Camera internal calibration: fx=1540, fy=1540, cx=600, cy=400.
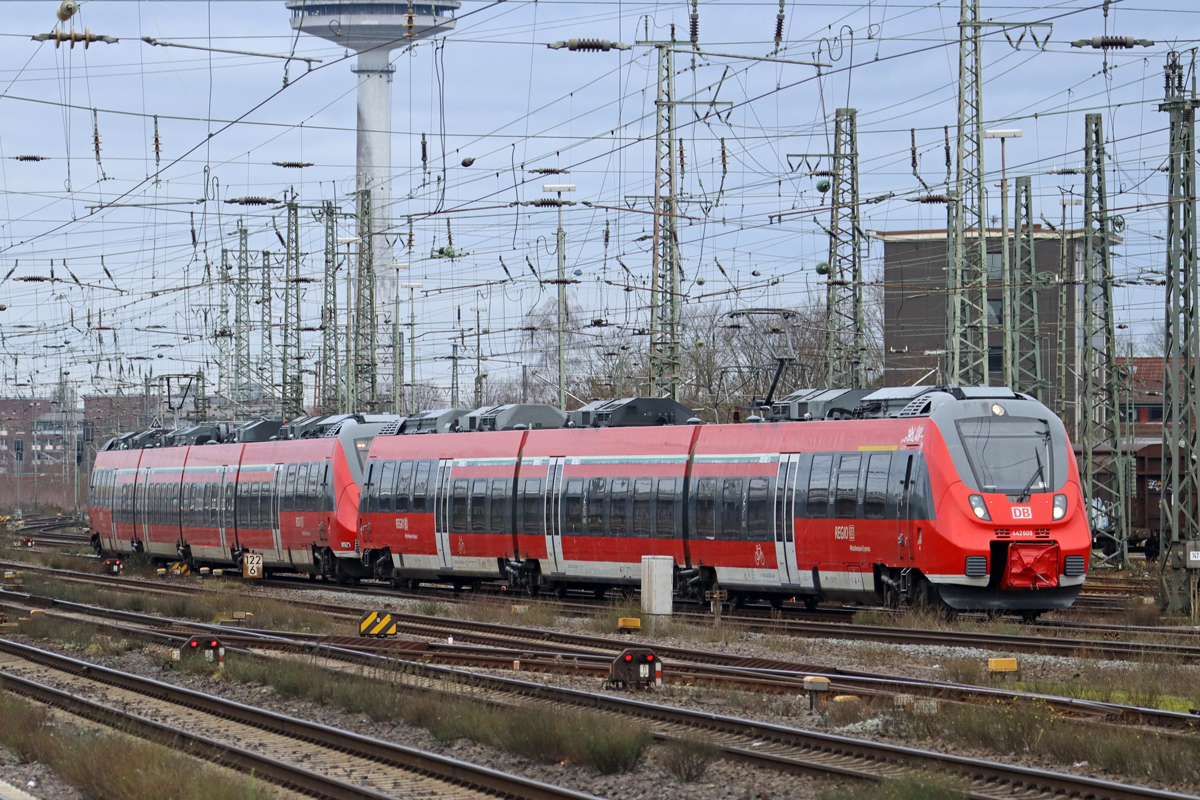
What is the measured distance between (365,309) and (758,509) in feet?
96.3

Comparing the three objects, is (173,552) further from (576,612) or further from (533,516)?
(576,612)

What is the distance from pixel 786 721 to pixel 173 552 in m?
36.9

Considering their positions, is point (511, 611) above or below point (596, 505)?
below

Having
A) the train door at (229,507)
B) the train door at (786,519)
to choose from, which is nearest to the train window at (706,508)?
the train door at (786,519)

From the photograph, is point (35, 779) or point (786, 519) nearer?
point (35, 779)

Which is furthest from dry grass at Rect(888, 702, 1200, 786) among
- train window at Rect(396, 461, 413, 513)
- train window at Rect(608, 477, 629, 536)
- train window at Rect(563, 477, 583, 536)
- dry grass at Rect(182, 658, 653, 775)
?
train window at Rect(396, 461, 413, 513)

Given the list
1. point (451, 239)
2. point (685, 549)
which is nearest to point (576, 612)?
point (685, 549)

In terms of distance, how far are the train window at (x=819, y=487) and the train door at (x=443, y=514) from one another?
36.5 feet

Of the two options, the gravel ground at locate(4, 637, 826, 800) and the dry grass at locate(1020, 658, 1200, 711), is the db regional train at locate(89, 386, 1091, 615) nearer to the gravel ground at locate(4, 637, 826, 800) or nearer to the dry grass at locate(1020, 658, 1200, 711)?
the dry grass at locate(1020, 658, 1200, 711)

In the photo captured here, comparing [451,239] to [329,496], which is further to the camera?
[451,239]

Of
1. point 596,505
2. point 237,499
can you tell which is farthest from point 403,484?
point 237,499

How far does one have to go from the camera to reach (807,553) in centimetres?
2531

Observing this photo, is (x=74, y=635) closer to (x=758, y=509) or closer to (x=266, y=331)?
A: (x=758, y=509)

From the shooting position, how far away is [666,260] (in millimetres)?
36406
